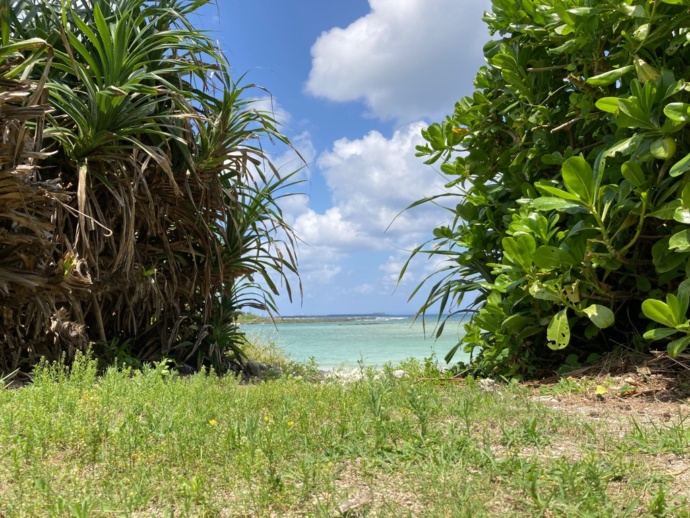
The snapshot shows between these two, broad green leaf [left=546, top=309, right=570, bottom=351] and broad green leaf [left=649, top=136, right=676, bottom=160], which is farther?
broad green leaf [left=546, top=309, right=570, bottom=351]

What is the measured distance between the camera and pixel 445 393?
255 centimetres

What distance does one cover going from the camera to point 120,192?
3.79 m

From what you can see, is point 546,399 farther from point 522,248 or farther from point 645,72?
point 645,72

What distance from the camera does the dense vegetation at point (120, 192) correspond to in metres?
3.29

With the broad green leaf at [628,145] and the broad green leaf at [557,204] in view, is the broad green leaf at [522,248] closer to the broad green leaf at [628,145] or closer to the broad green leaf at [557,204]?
the broad green leaf at [557,204]

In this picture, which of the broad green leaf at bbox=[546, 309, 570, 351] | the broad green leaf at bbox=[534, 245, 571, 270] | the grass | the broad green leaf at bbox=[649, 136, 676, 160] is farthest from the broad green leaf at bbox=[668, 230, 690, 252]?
the grass

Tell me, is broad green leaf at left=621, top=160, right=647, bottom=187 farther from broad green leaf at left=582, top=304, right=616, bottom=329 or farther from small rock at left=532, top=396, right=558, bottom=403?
small rock at left=532, top=396, right=558, bottom=403

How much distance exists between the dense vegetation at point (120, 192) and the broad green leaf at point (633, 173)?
8.54 feet

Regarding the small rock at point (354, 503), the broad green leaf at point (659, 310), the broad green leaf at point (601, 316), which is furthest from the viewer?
the broad green leaf at point (601, 316)

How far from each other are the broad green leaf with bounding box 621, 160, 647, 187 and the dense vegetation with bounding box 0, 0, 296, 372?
2.60m

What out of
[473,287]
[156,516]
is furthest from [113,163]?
[156,516]

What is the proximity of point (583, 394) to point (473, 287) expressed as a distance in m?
1.07

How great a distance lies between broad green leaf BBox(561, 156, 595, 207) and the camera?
237 centimetres

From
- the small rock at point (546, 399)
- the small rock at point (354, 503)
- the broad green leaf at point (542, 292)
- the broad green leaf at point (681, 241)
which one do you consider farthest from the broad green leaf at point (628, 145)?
the small rock at point (354, 503)
